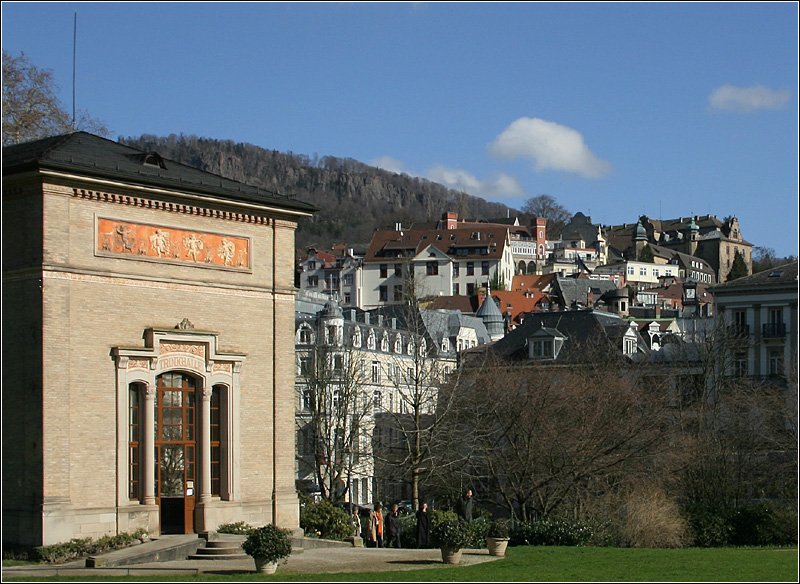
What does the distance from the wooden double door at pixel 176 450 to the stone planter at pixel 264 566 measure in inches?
252

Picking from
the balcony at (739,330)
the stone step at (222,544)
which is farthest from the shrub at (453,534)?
the balcony at (739,330)

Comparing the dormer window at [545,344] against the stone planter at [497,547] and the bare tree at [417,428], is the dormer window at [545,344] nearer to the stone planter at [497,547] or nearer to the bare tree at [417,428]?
the bare tree at [417,428]

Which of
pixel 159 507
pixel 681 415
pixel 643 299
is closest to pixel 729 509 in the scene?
pixel 681 415

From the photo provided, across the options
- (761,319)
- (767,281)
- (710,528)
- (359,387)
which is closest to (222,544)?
(710,528)

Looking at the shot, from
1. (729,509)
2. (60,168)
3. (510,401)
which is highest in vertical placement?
(60,168)

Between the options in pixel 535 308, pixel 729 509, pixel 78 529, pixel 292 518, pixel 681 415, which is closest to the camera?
pixel 78 529

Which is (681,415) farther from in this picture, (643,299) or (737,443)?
(643,299)

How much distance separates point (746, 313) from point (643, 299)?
9964cm

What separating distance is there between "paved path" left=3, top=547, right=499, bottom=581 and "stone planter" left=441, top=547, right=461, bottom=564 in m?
0.18

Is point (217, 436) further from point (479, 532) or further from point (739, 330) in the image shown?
point (739, 330)

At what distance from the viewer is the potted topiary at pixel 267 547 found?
89.0 ft

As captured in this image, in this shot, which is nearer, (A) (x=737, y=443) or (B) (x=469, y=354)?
(A) (x=737, y=443)

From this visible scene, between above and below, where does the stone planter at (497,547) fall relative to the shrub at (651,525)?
above

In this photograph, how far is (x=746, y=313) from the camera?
72.8 metres
